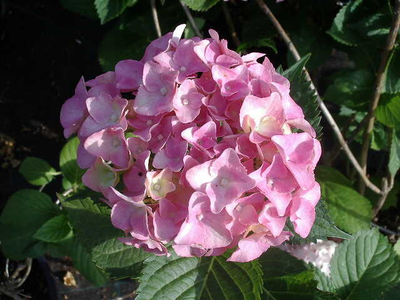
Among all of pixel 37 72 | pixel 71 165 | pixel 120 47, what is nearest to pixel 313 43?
pixel 120 47

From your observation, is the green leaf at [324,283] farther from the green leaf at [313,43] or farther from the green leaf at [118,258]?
the green leaf at [313,43]

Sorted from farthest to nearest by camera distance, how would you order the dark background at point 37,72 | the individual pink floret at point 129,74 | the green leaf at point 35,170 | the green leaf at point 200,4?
1. the dark background at point 37,72
2. the green leaf at point 35,170
3. the green leaf at point 200,4
4. the individual pink floret at point 129,74

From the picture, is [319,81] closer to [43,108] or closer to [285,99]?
[43,108]

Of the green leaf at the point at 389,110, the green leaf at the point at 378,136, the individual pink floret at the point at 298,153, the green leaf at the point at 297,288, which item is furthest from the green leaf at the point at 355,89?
the individual pink floret at the point at 298,153

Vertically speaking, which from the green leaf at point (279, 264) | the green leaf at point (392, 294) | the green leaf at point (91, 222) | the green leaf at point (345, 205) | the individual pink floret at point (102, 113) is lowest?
the green leaf at point (345, 205)

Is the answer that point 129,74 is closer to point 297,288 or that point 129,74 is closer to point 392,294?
point 297,288

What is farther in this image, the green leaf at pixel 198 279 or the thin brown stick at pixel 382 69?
the thin brown stick at pixel 382 69
